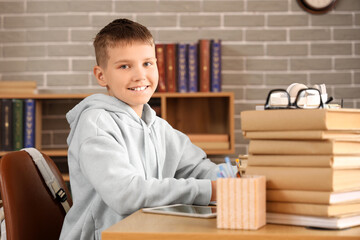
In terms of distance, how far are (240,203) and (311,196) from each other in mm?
127

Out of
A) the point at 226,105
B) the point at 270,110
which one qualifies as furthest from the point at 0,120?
the point at 270,110

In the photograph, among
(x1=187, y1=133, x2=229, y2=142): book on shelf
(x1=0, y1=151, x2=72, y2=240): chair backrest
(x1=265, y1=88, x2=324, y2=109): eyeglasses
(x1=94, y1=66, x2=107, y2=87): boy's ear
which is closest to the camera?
(x1=265, y1=88, x2=324, y2=109): eyeglasses

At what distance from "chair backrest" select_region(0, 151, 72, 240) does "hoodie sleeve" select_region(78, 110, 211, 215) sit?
263 mm

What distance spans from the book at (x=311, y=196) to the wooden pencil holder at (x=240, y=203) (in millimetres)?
47

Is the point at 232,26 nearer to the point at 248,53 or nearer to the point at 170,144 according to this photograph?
the point at 248,53

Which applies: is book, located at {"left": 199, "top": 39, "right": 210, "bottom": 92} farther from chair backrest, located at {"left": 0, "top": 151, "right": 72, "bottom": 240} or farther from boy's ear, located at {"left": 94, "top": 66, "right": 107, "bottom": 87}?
chair backrest, located at {"left": 0, "top": 151, "right": 72, "bottom": 240}

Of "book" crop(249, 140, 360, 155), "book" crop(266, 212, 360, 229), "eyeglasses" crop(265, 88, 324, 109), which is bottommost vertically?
"book" crop(266, 212, 360, 229)

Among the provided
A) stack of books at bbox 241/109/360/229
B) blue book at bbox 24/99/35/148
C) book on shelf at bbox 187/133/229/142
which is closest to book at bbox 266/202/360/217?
stack of books at bbox 241/109/360/229

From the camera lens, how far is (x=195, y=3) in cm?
346

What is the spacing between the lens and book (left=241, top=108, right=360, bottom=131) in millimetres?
914

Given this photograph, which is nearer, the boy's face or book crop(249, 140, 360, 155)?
book crop(249, 140, 360, 155)

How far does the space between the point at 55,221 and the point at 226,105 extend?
195cm

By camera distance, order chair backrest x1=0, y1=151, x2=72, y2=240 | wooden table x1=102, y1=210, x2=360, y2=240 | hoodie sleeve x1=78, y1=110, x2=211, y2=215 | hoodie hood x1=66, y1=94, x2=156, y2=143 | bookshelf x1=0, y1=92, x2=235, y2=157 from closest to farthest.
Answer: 1. wooden table x1=102, y1=210, x2=360, y2=240
2. hoodie sleeve x1=78, y1=110, x2=211, y2=215
3. chair backrest x1=0, y1=151, x2=72, y2=240
4. hoodie hood x1=66, y1=94, x2=156, y2=143
5. bookshelf x1=0, y1=92, x2=235, y2=157

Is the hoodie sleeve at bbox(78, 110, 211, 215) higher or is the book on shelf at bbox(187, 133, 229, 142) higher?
the hoodie sleeve at bbox(78, 110, 211, 215)
